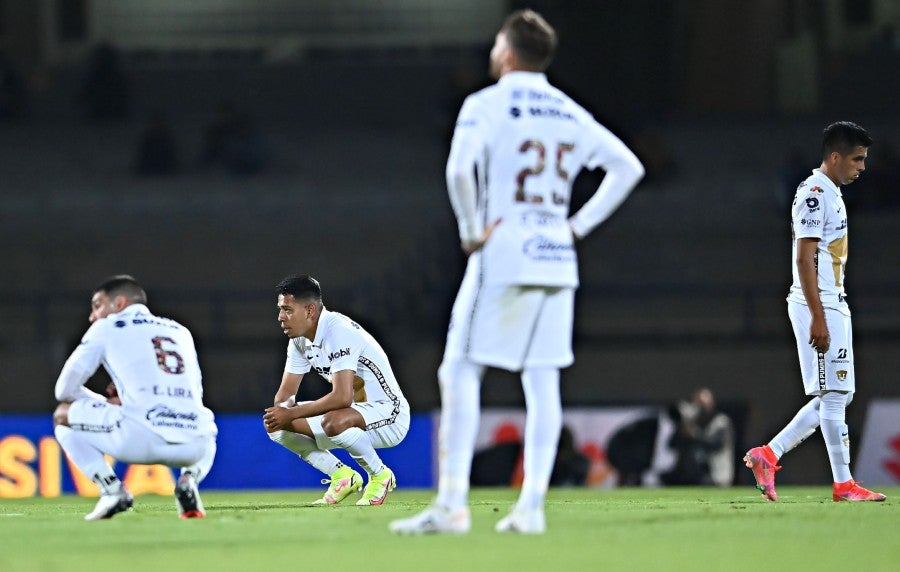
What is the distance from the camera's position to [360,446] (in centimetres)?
1032

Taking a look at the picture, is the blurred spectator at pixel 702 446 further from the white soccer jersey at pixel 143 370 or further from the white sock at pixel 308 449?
the white soccer jersey at pixel 143 370

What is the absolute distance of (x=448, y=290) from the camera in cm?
2084

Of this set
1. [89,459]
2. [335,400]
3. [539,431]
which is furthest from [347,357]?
[539,431]

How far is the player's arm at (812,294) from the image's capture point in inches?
371

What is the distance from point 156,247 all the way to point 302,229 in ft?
6.64

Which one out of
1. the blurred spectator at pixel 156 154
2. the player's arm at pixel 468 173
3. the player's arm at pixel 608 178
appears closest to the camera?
the player's arm at pixel 468 173

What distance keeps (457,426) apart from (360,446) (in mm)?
3291

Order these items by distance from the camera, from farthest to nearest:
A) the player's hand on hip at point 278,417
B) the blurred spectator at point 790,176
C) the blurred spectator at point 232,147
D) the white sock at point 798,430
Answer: the blurred spectator at point 232,147
the blurred spectator at point 790,176
the player's hand on hip at point 278,417
the white sock at point 798,430

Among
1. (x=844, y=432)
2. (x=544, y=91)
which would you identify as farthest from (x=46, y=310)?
(x=544, y=91)

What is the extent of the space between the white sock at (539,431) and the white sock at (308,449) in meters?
3.30

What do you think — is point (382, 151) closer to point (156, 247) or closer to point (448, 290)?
point (156, 247)

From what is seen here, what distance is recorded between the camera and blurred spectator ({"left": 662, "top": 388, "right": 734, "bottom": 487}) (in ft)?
55.0

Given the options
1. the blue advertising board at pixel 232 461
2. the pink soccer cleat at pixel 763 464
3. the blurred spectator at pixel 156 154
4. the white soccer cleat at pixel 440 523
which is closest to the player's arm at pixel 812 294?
the pink soccer cleat at pixel 763 464

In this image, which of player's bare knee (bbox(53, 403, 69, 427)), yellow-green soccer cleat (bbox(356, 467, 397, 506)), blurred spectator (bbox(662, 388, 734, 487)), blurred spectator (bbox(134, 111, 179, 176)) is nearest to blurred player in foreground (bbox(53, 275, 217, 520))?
player's bare knee (bbox(53, 403, 69, 427))
